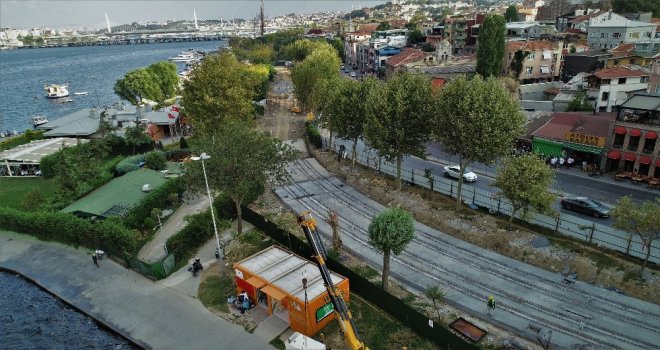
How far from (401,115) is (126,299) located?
2594 cm

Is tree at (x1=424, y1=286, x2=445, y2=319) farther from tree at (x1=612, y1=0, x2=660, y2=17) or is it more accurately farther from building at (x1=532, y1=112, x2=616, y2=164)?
tree at (x1=612, y1=0, x2=660, y2=17)

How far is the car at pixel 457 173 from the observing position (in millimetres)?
43656

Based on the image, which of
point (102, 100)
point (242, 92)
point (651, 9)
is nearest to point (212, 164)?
point (242, 92)

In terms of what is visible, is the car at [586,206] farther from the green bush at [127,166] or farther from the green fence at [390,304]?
the green bush at [127,166]

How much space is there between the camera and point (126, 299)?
96.5ft

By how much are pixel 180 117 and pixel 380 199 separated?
41227 millimetres

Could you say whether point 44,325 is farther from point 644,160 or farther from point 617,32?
point 617,32

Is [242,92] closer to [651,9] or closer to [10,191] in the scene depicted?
[10,191]

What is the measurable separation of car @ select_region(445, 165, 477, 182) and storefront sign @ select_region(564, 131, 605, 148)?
1152cm

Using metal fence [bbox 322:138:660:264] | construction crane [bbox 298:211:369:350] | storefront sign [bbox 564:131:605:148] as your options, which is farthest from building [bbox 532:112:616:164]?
construction crane [bbox 298:211:369:350]

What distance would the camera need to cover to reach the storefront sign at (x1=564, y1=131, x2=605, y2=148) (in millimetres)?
44531

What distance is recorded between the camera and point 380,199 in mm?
41500

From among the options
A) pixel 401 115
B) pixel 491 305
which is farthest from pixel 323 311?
pixel 401 115

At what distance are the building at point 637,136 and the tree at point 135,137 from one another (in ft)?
182
